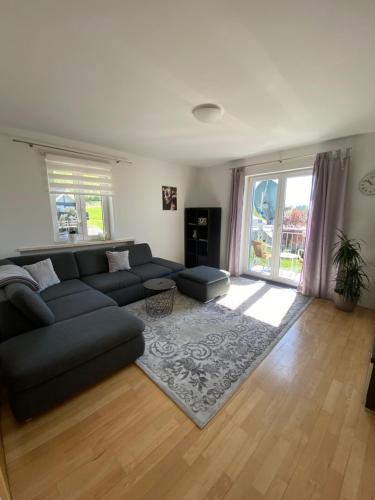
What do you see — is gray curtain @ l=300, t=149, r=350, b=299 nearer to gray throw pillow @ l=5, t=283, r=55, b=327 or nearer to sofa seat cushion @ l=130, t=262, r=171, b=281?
sofa seat cushion @ l=130, t=262, r=171, b=281

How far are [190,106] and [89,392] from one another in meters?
2.68

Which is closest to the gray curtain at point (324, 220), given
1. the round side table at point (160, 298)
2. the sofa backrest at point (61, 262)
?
the round side table at point (160, 298)

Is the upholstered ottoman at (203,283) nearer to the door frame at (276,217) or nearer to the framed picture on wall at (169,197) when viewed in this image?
the door frame at (276,217)

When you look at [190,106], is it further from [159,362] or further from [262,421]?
[262,421]

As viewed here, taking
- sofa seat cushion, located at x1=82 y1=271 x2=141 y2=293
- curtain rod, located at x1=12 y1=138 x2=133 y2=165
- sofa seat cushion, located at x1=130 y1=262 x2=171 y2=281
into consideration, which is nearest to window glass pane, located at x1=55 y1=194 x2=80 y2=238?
curtain rod, located at x1=12 y1=138 x2=133 y2=165

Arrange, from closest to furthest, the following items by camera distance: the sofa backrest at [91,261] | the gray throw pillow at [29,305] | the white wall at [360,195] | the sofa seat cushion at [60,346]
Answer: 1. the sofa seat cushion at [60,346]
2. the gray throw pillow at [29,305]
3. the white wall at [360,195]
4. the sofa backrest at [91,261]

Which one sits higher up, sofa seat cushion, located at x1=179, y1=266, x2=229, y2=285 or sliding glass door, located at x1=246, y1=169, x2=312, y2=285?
sliding glass door, located at x1=246, y1=169, x2=312, y2=285

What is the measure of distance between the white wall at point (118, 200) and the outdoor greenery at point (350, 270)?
3056mm

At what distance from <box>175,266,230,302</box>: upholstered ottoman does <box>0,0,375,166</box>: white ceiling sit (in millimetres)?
1993

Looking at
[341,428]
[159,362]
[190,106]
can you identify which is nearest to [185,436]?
[159,362]

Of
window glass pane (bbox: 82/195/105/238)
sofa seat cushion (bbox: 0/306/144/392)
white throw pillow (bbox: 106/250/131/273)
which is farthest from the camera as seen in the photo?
window glass pane (bbox: 82/195/105/238)

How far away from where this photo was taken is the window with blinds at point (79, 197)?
2.99 metres

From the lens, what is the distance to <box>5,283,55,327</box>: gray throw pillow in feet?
5.18

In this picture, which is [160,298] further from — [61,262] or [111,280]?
[61,262]
